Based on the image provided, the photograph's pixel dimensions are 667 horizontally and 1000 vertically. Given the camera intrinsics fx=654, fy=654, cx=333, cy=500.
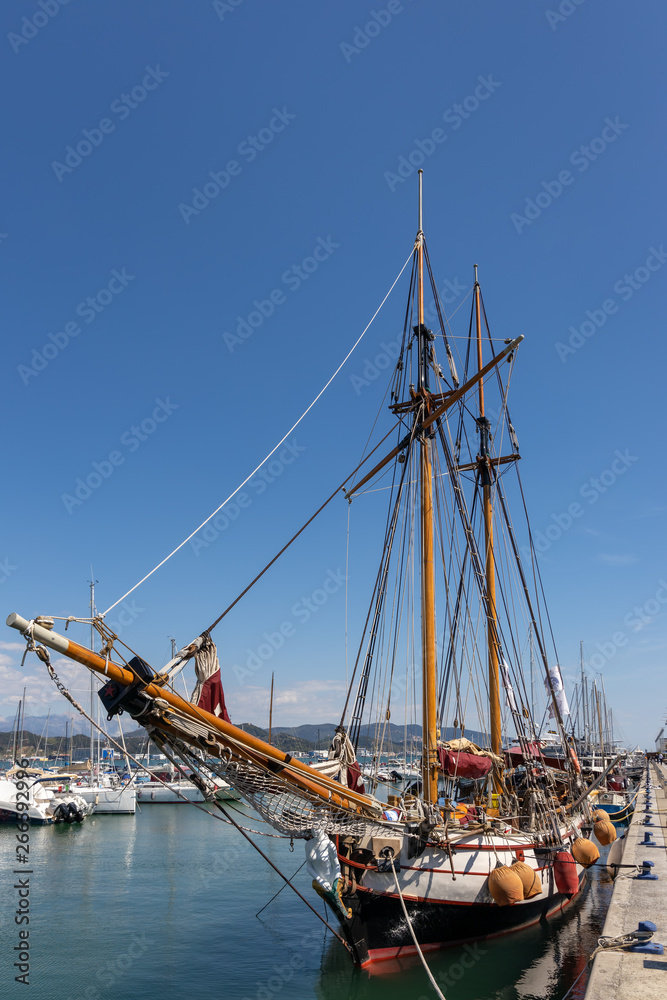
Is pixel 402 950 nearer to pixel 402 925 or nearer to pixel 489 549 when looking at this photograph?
pixel 402 925

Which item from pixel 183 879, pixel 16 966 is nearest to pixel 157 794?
pixel 183 879

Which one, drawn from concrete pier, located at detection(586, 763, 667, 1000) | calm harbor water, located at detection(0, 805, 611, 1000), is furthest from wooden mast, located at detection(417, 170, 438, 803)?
concrete pier, located at detection(586, 763, 667, 1000)

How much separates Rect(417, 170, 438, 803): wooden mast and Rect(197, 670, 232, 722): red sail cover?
21.6ft

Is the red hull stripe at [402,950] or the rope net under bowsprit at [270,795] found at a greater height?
the rope net under bowsprit at [270,795]

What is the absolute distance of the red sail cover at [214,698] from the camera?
14.1 metres

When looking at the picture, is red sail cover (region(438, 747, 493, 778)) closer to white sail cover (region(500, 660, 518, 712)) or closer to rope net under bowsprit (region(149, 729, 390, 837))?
white sail cover (region(500, 660, 518, 712))

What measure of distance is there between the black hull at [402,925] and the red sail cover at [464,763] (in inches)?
193

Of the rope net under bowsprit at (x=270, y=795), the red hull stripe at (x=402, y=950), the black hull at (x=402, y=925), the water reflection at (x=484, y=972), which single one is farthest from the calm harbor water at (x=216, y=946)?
the rope net under bowsprit at (x=270, y=795)

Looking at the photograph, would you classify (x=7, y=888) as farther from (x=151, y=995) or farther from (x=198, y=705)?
(x=198, y=705)

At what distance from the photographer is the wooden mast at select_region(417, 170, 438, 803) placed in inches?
723

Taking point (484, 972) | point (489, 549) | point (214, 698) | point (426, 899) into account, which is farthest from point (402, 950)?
point (489, 549)

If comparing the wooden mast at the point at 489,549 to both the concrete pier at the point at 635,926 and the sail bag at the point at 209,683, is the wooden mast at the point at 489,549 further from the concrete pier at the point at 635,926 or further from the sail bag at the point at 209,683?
the sail bag at the point at 209,683

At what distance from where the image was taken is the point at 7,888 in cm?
2897

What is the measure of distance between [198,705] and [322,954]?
11.3 m
